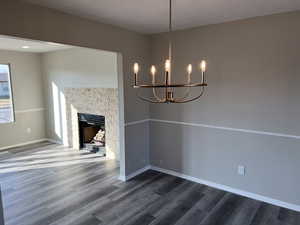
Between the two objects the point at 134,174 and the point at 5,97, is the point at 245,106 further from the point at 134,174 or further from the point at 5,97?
the point at 5,97

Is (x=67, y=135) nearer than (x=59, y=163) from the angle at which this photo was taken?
No

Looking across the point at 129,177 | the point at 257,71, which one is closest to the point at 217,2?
the point at 257,71

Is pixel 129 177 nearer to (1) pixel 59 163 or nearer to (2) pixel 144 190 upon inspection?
(2) pixel 144 190

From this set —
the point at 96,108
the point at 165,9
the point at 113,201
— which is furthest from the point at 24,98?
the point at 165,9

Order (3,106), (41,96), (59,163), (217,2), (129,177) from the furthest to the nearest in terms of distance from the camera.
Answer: (41,96) → (3,106) → (59,163) → (129,177) → (217,2)

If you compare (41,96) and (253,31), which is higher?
(253,31)

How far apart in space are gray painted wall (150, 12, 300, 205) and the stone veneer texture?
57.3 inches

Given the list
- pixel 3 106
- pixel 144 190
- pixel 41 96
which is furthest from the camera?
pixel 41 96

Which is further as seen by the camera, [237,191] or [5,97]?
[5,97]

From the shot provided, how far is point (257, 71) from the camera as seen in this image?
2920mm

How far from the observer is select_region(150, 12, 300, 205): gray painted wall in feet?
8.96

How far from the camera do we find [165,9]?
253 cm

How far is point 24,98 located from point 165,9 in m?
5.01

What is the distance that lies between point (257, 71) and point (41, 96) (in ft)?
18.9
